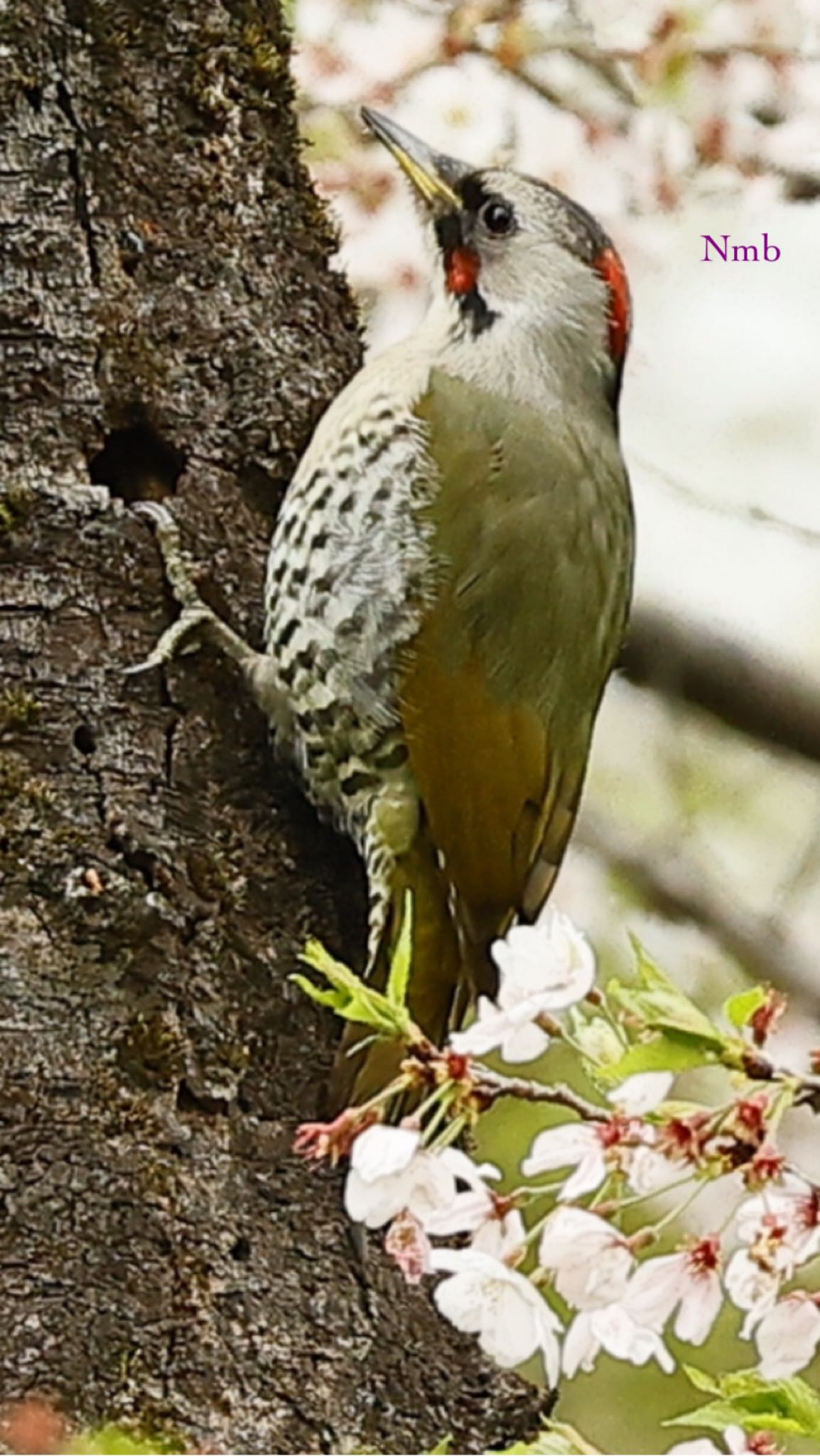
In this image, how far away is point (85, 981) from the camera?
212cm

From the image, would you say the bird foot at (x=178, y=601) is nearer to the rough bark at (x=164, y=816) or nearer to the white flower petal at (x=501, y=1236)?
the rough bark at (x=164, y=816)

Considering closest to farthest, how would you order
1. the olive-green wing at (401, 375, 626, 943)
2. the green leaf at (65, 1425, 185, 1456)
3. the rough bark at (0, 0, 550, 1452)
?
1. the green leaf at (65, 1425, 185, 1456)
2. the rough bark at (0, 0, 550, 1452)
3. the olive-green wing at (401, 375, 626, 943)

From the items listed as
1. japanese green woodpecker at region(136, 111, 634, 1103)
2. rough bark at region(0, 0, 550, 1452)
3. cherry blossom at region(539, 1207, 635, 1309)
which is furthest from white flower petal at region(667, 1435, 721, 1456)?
japanese green woodpecker at region(136, 111, 634, 1103)

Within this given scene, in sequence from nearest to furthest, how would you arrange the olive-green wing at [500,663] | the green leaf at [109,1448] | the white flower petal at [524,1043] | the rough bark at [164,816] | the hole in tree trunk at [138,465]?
1. the green leaf at [109,1448]
2. the white flower petal at [524,1043]
3. the rough bark at [164,816]
4. the hole in tree trunk at [138,465]
5. the olive-green wing at [500,663]

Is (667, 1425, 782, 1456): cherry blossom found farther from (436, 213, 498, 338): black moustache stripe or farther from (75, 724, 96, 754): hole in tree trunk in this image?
(436, 213, 498, 338): black moustache stripe

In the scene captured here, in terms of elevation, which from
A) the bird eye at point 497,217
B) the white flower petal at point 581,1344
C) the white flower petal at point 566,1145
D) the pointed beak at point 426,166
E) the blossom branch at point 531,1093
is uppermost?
the pointed beak at point 426,166

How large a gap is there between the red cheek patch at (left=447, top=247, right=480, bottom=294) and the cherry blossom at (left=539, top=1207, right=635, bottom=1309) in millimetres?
1634

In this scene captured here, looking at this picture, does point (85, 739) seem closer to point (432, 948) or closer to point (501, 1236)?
point (432, 948)

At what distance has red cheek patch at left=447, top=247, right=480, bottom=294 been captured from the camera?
116 inches

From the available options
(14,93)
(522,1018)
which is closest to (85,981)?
(522,1018)

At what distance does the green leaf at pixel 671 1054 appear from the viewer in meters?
1.45

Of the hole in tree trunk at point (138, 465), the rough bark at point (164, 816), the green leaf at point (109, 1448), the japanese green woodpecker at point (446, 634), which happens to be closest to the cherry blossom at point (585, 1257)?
the green leaf at point (109, 1448)

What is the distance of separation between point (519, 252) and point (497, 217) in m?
0.05

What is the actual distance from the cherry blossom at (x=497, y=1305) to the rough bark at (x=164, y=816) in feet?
1.70
